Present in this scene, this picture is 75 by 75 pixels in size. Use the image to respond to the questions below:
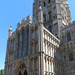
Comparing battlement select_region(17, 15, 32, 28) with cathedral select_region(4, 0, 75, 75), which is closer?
cathedral select_region(4, 0, 75, 75)

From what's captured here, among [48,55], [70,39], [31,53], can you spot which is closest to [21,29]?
[31,53]

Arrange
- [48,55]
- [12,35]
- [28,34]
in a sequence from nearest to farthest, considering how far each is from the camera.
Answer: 1. [48,55]
2. [28,34]
3. [12,35]

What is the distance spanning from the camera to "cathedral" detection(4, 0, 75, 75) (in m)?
26.3

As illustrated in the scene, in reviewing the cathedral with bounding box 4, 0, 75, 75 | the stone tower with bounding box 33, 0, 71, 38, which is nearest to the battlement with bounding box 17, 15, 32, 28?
the cathedral with bounding box 4, 0, 75, 75

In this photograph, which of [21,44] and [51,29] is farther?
[51,29]

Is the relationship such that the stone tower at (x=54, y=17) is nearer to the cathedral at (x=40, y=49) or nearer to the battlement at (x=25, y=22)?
the cathedral at (x=40, y=49)

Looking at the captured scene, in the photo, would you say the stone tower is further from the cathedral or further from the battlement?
the battlement

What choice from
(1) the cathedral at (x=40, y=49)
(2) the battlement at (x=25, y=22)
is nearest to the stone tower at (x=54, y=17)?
(1) the cathedral at (x=40, y=49)

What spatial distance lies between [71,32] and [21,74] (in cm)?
1862

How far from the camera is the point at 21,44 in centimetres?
3284

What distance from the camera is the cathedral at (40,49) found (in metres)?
26.3

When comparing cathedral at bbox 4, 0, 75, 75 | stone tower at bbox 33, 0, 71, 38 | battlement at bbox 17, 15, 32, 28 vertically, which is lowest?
cathedral at bbox 4, 0, 75, 75

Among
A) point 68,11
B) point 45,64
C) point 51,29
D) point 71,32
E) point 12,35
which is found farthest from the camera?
point 68,11

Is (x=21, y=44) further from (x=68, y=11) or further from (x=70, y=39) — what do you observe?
(x=68, y=11)
